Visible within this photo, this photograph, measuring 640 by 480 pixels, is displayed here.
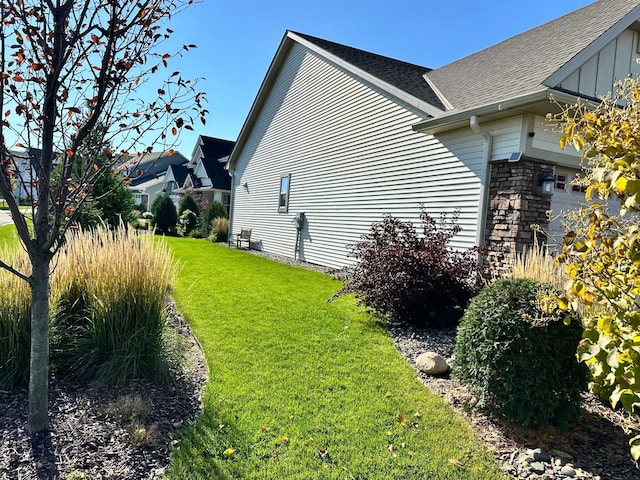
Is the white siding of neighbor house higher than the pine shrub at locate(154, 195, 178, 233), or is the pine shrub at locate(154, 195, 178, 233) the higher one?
the white siding of neighbor house

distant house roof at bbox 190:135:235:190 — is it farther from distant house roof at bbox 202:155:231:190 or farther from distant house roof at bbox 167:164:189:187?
distant house roof at bbox 167:164:189:187

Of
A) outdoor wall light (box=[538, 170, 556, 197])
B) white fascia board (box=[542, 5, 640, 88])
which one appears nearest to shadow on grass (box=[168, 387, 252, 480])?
outdoor wall light (box=[538, 170, 556, 197])

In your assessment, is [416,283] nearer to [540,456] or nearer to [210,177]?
[540,456]

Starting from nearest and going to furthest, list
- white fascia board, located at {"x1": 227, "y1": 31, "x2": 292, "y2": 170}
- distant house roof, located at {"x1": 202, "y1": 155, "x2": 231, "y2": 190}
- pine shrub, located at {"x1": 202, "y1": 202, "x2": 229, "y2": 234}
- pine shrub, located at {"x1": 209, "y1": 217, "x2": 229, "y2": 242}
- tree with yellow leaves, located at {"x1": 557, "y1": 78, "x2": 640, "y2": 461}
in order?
tree with yellow leaves, located at {"x1": 557, "y1": 78, "x2": 640, "y2": 461} → white fascia board, located at {"x1": 227, "y1": 31, "x2": 292, "y2": 170} → pine shrub, located at {"x1": 209, "y1": 217, "x2": 229, "y2": 242} → pine shrub, located at {"x1": 202, "y1": 202, "x2": 229, "y2": 234} → distant house roof, located at {"x1": 202, "y1": 155, "x2": 231, "y2": 190}

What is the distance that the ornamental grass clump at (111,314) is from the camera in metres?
3.52

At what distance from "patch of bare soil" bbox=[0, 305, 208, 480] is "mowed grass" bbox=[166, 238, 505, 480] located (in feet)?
0.58

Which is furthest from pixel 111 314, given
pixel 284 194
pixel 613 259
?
pixel 284 194

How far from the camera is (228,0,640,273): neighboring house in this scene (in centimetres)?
658

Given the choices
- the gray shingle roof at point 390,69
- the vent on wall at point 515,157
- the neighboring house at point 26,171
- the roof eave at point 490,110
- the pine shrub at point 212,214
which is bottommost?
the pine shrub at point 212,214

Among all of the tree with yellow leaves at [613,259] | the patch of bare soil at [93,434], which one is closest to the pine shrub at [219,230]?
the patch of bare soil at [93,434]

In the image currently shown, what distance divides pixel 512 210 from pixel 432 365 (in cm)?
358

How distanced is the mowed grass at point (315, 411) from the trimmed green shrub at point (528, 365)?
41 cm

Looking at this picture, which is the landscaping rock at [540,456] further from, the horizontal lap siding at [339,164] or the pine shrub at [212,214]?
the pine shrub at [212,214]

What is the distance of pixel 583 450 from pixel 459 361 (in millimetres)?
1023
